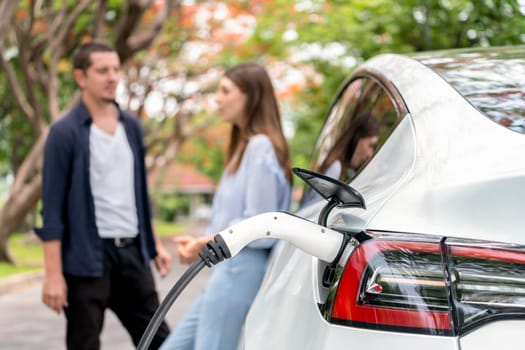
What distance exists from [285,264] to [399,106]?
0.55 meters

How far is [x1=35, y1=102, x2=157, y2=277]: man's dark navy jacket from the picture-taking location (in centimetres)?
400

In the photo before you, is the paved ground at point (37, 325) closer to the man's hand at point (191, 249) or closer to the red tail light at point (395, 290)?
the man's hand at point (191, 249)

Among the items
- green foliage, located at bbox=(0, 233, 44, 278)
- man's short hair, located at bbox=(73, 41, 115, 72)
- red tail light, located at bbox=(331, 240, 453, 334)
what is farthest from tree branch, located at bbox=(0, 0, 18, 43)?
red tail light, located at bbox=(331, 240, 453, 334)

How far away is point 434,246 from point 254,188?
1.94 m

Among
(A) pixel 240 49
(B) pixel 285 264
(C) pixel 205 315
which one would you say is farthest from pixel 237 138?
(A) pixel 240 49

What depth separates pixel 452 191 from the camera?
1.71 meters

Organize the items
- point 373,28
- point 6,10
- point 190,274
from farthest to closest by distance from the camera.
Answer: point 373,28
point 6,10
point 190,274

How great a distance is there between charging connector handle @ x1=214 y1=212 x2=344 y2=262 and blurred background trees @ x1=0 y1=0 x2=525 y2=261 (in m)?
3.56

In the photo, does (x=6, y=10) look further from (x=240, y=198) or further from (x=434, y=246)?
(x=434, y=246)

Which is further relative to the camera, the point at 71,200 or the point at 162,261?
the point at 162,261

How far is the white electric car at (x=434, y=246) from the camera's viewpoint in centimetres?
161

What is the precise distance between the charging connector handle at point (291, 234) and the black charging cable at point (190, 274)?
0.07 feet

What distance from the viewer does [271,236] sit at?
1949 millimetres

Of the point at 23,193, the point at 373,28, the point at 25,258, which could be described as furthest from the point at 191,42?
the point at 373,28
